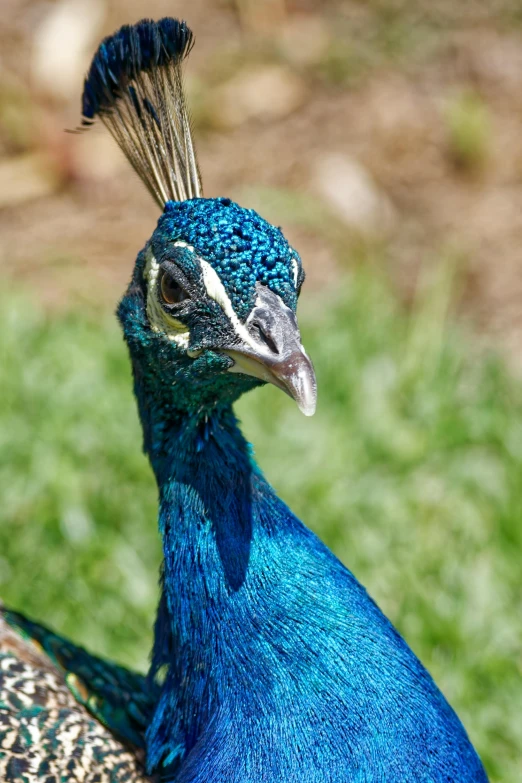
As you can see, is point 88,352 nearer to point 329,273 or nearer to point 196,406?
point 329,273

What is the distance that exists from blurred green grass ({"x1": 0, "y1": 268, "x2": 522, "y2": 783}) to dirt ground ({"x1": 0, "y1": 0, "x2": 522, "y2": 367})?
370 mm

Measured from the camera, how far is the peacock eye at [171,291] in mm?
1584

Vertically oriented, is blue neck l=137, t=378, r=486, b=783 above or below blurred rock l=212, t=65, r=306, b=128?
below

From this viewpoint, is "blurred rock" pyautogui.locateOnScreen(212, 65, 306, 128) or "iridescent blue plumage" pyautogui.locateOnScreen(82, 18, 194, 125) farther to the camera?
"blurred rock" pyautogui.locateOnScreen(212, 65, 306, 128)

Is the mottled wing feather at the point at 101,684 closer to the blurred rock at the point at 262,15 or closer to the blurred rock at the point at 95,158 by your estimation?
the blurred rock at the point at 95,158

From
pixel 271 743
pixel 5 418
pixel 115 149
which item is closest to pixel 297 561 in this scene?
pixel 271 743

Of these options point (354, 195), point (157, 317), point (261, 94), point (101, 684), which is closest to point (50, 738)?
point (101, 684)

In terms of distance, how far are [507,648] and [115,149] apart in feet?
9.72

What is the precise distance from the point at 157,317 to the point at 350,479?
1.59 meters

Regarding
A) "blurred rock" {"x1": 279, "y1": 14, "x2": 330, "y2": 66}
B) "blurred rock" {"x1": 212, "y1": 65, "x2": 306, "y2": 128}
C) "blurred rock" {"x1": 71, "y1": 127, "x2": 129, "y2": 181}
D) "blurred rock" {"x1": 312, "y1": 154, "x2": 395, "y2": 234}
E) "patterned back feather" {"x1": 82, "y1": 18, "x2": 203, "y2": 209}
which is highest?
"blurred rock" {"x1": 279, "y1": 14, "x2": 330, "y2": 66}

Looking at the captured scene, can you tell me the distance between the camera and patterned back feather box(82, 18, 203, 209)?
1735mm

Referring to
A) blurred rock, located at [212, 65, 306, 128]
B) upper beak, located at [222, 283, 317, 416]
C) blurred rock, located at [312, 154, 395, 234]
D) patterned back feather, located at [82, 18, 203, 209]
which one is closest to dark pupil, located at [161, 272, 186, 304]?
upper beak, located at [222, 283, 317, 416]

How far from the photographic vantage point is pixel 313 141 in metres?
4.80

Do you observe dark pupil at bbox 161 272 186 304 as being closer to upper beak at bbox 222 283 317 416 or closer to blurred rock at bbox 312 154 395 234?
upper beak at bbox 222 283 317 416
